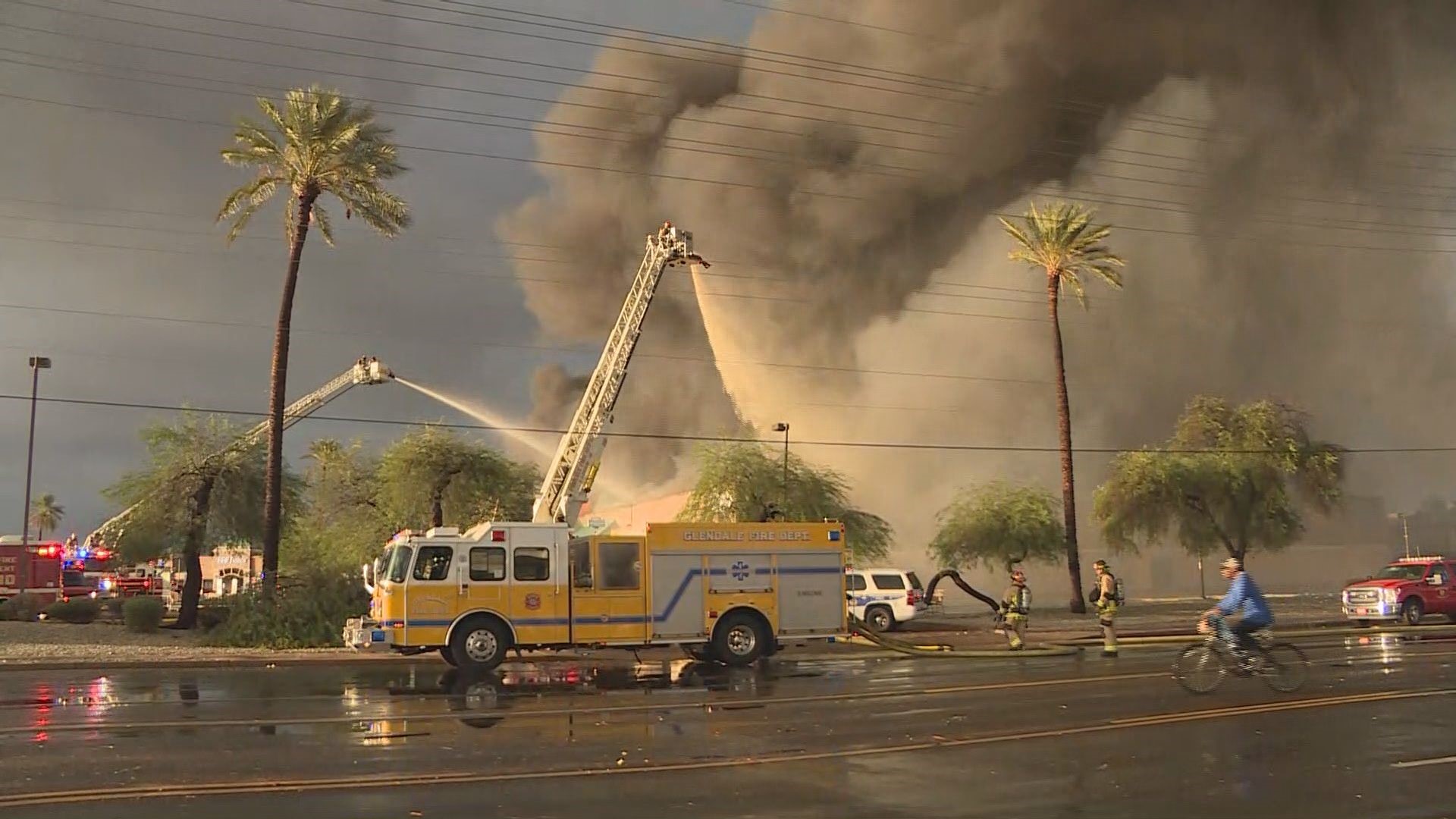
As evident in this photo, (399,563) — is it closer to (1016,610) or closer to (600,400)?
(1016,610)

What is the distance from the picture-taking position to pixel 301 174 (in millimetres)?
→ 26281

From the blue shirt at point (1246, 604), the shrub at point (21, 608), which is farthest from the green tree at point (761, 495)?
the blue shirt at point (1246, 604)

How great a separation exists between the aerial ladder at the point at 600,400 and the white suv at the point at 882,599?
8066 millimetres

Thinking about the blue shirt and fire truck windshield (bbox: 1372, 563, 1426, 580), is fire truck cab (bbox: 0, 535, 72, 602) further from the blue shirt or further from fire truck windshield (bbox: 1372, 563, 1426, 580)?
fire truck windshield (bbox: 1372, 563, 1426, 580)

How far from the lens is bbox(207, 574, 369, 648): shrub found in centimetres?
2325

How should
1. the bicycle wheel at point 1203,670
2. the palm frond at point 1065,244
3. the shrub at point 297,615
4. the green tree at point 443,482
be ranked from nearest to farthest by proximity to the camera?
the bicycle wheel at point 1203,670 < the shrub at point 297,615 < the green tree at point 443,482 < the palm frond at point 1065,244

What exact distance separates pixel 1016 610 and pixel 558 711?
33.8 feet

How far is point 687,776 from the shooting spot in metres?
7.77

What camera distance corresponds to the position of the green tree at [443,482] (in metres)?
33.2

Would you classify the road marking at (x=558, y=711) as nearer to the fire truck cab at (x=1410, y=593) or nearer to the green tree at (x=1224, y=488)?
the fire truck cab at (x=1410, y=593)

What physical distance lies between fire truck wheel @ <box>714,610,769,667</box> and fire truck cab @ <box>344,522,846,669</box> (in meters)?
0.02

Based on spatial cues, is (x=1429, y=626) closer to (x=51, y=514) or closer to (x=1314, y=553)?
(x=1314, y=553)

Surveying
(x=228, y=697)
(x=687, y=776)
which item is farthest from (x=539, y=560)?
(x=687, y=776)

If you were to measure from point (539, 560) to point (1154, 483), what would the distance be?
30.2m
